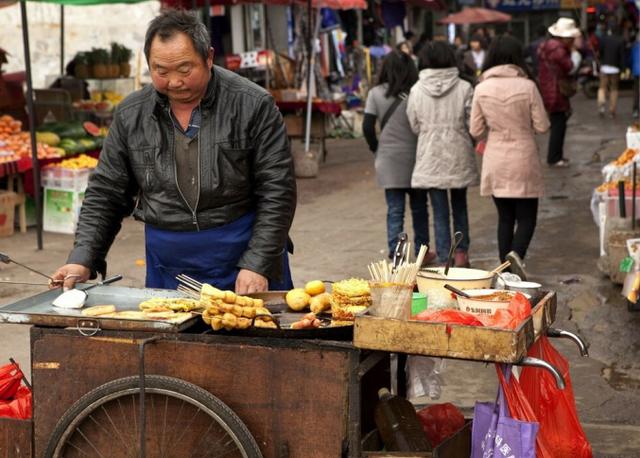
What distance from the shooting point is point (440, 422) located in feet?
14.2

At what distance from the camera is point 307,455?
142 inches

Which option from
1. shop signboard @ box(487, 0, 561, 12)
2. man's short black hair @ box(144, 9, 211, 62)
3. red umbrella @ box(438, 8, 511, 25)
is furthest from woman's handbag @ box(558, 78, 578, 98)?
shop signboard @ box(487, 0, 561, 12)

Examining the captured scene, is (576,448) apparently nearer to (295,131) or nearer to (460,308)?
(460,308)

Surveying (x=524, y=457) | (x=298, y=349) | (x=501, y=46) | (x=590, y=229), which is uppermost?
(x=501, y=46)

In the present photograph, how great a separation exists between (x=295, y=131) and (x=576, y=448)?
12.1 metres

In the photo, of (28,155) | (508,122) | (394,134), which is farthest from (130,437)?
(28,155)

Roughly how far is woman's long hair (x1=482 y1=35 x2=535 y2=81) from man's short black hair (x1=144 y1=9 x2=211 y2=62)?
13.8ft

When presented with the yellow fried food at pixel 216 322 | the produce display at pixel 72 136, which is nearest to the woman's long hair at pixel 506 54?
the yellow fried food at pixel 216 322

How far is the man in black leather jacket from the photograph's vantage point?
168 inches

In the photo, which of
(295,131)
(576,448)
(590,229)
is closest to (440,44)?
(590,229)

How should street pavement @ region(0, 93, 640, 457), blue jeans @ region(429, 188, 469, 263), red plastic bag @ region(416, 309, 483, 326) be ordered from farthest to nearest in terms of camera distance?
blue jeans @ region(429, 188, 469, 263) < street pavement @ region(0, 93, 640, 457) < red plastic bag @ region(416, 309, 483, 326)

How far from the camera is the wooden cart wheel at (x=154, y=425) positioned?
3576 millimetres

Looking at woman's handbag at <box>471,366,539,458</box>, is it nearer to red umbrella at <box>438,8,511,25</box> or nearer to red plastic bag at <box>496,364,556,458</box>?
red plastic bag at <box>496,364,556,458</box>

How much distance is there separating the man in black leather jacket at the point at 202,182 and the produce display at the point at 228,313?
1.95ft
